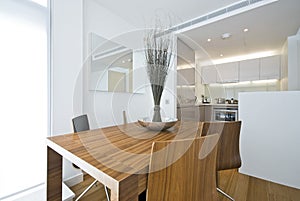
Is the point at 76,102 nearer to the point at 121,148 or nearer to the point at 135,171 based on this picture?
the point at 121,148

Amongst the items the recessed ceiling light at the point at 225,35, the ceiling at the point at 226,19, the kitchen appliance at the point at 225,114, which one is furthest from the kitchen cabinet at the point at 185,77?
the kitchen appliance at the point at 225,114

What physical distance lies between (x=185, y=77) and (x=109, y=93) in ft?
6.60

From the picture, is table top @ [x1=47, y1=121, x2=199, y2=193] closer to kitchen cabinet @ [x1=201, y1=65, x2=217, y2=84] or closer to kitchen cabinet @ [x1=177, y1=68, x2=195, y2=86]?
kitchen cabinet @ [x1=177, y1=68, x2=195, y2=86]

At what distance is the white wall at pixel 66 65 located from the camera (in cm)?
174

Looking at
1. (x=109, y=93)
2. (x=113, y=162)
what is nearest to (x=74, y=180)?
(x=109, y=93)

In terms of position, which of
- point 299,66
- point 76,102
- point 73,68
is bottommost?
point 76,102

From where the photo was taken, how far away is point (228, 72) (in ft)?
15.7

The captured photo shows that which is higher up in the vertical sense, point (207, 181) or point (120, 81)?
point (120, 81)

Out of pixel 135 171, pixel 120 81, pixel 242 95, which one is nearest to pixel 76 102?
pixel 120 81

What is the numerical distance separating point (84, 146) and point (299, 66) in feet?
12.4

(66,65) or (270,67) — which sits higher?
(270,67)

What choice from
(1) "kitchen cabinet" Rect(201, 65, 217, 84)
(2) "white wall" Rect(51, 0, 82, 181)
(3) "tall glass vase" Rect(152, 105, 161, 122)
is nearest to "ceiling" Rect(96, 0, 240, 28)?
(2) "white wall" Rect(51, 0, 82, 181)

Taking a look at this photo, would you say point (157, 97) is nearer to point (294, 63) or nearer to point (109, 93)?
point (109, 93)

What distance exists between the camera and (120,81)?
2590mm
